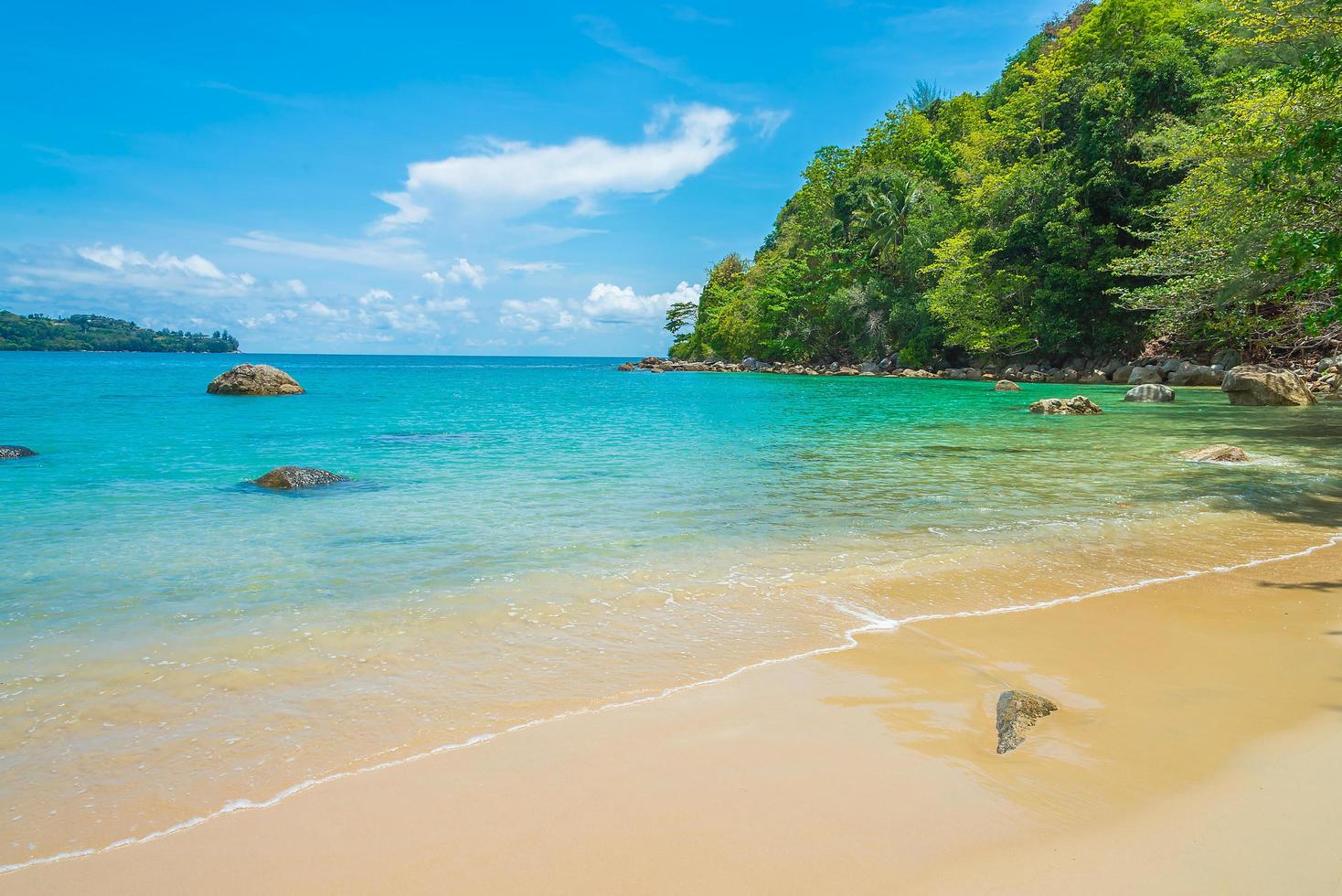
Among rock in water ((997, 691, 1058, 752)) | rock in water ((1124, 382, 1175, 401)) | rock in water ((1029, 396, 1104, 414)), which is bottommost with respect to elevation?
rock in water ((997, 691, 1058, 752))

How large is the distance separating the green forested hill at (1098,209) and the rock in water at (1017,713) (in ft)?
21.9

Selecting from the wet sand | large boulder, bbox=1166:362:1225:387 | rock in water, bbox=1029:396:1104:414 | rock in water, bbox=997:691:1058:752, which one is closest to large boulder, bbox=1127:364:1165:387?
large boulder, bbox=1166:362:1225:387

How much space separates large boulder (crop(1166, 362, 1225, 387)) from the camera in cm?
3238

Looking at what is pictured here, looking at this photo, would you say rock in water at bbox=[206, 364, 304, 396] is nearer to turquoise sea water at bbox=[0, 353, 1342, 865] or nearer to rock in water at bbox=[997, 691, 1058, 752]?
turquoise sea water at bbox=[0, 353, 1342, 865]

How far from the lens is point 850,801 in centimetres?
286

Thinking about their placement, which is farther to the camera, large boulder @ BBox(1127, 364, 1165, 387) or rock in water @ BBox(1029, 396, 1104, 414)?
large boulder @ BBox(1127, 364, 1165, 387)

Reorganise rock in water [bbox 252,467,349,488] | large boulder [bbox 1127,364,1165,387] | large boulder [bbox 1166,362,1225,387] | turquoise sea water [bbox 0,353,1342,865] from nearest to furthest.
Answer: turquoise sea water [bbox 0,353,1342,865] < rock in water [bbox 252,467,349,488] < large boulder [bbox 1166,362,1225,387] < large boulder [bbox 1127,364,1165,387]

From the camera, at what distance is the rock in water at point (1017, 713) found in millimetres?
3291

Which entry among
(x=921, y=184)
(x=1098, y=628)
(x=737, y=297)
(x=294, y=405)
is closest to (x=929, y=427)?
(x=1098, y=628)

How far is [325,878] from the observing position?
2.47 meters

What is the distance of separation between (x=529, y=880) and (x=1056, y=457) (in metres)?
13.8

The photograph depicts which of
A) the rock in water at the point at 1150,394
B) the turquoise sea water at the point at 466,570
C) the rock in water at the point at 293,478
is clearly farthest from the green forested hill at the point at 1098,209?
the rock in water at the point at 293,478

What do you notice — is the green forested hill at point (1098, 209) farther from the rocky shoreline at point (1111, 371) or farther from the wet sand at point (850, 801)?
the wet sand at point (850, 801)

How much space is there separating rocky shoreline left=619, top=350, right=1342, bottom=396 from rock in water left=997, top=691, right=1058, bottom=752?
26979mm
